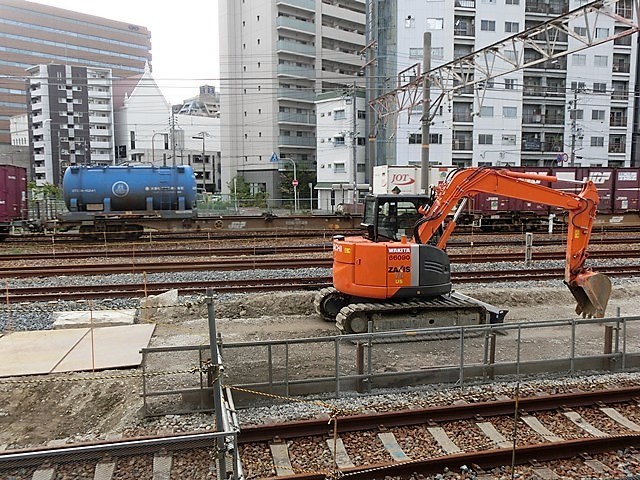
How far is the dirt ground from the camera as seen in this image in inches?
291

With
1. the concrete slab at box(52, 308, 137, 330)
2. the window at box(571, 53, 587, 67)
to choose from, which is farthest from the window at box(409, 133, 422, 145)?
the concrete slab at box(52, 308, 137, 330)

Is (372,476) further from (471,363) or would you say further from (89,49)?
(89,49)

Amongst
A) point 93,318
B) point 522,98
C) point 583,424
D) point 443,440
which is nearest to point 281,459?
point 443,440

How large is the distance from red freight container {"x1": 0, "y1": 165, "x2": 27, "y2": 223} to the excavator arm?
2176 centimetres

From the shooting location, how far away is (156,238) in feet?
81.7

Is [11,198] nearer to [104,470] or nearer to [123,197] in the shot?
[123,197]

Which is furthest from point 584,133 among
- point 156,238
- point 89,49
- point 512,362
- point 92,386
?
point 89,49

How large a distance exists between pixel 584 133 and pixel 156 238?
51899mm

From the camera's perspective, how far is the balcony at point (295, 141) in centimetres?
6819

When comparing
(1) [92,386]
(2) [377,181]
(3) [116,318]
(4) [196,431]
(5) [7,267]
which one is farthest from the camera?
(2) [377,181]

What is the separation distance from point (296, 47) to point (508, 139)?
1168 inches

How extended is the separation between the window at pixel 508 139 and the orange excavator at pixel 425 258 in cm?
4823

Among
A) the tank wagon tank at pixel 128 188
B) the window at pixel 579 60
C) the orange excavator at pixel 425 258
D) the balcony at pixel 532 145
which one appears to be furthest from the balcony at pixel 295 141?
the orange excavator at pixel 425 258

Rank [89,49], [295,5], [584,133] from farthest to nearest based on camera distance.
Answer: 1. [89,49]
2. [295,5]
3. [584,133]
